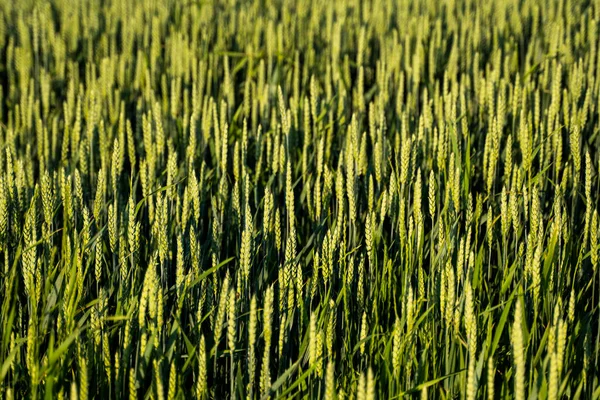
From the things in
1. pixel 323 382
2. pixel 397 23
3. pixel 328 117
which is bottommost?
pixel 323 382

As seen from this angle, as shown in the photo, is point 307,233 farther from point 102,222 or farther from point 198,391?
point 198,391

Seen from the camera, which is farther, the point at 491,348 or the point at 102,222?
the point at 102,222

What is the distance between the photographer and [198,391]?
1.19 metres

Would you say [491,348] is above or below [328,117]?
below

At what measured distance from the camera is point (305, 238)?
75.7 inches

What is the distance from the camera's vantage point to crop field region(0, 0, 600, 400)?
4.12 feet

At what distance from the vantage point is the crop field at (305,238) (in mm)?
1257

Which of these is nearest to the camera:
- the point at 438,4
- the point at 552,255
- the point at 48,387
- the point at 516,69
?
the point at 48,387

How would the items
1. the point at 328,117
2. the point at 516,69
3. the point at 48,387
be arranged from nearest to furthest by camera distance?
the point at 48,387
the point at 328,117
the point at 516,69

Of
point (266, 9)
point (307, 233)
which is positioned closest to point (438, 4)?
point (266, 9)

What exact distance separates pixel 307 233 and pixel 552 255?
68cm

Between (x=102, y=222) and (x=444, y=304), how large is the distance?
1.00 metres

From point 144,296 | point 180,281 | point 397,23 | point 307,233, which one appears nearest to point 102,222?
point 307,233

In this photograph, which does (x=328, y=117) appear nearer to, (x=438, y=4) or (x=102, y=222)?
(x=102, y=222)
